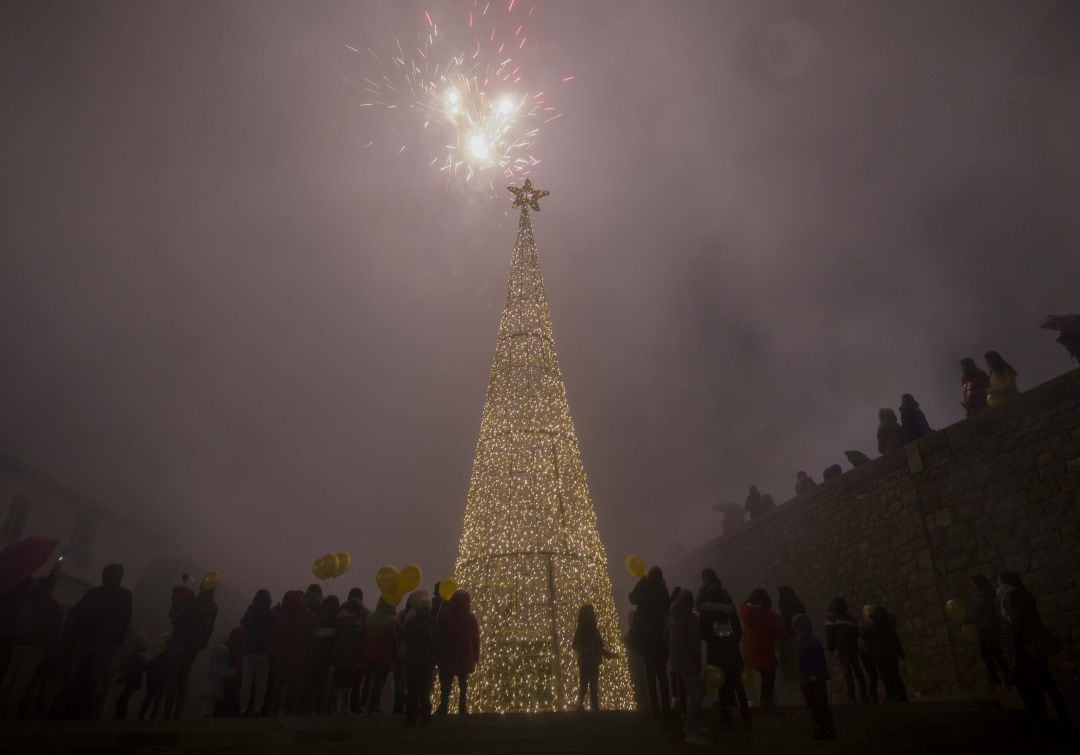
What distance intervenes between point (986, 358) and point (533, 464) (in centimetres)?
701

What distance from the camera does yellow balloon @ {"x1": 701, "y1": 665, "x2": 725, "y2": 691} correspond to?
17.2 ft

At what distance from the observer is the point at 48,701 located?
18.2 ft

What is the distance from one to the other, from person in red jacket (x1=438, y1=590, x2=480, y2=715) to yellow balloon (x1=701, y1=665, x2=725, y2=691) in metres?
2.18

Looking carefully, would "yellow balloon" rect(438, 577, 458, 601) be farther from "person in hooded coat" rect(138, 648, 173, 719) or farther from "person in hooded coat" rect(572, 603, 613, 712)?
"person in hooded coat" rect(138, 648, 173, 719)

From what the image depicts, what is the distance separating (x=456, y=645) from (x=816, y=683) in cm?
322

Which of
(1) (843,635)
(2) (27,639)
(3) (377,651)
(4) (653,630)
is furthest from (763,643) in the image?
(2) (27,639)

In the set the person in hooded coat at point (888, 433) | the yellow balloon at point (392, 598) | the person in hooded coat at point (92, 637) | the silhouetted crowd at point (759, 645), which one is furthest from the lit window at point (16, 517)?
the person in hooded coat at point (888, 433)

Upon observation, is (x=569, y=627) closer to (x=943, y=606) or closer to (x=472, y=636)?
(x=472, y=636)

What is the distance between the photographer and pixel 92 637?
5.19 meters

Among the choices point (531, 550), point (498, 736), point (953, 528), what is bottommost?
point (498, 736)

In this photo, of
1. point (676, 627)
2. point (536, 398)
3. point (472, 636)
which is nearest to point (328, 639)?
point (472, 636)

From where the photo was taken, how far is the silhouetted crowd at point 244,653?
17.1 ft

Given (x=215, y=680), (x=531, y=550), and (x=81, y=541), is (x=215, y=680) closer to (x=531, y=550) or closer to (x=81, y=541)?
(x=531, y=550)

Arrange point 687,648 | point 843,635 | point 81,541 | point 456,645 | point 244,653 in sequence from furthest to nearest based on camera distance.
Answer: point 81,541
point 843,635
point 244,653
point 456,645
point 687,648
